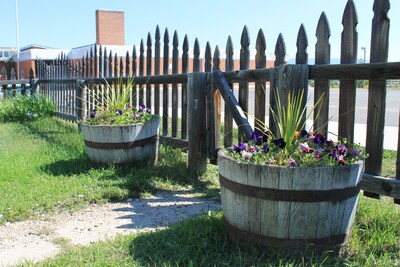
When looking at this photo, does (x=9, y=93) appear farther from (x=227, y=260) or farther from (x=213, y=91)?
(x=227, y=260)

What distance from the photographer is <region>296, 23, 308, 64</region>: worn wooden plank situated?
3932 mm

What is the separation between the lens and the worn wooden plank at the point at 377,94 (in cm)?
328

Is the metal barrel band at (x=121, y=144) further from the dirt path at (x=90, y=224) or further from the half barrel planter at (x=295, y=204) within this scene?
the half barrel planter at (x=295, y=204)

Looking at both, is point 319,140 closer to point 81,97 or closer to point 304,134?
point 304,134

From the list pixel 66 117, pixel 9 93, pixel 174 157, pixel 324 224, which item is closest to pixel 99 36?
pixel 9 93

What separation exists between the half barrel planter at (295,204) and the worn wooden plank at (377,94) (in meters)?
0.87

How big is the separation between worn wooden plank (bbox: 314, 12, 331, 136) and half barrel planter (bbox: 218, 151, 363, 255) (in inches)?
46.6

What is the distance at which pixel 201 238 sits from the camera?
9.70 feet

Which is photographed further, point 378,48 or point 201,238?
point 378,48

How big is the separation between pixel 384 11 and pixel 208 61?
2404 mm

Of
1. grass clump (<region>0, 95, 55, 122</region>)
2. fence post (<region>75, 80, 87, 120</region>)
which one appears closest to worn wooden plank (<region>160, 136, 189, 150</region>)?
fence post (<region>75, 80, 87, 120</region>)

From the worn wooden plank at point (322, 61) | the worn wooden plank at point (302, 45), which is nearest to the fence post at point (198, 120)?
the worn wooden plank at point (302, 45)

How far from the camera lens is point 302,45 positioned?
13.0ft

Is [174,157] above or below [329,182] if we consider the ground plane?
below
